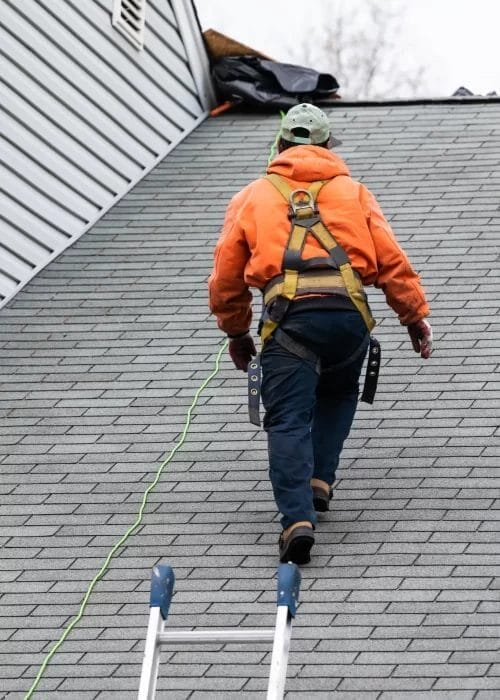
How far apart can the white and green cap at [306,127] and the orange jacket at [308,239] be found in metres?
0.09

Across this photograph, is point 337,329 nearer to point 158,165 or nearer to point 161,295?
point 161,295

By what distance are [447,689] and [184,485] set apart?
6.84ft

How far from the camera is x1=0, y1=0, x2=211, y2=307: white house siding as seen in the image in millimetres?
9422

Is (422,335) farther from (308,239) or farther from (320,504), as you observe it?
(320,504)

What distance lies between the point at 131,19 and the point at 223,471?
481 centimetres

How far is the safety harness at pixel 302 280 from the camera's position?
603 centimetres

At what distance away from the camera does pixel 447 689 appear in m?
4.97

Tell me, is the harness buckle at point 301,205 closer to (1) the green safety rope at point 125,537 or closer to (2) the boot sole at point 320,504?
(2) the boot sole at point 320,504

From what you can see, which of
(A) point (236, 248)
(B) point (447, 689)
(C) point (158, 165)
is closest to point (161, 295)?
(C) point (158, 165)

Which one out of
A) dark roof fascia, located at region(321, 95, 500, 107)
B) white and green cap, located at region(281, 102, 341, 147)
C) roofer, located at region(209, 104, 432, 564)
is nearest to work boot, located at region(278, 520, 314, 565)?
roofer, located at region(209, 104, 432, 564)

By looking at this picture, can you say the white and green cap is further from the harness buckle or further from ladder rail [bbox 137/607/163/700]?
ladder rail [bbox 137/607/163/700]

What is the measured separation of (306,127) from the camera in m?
6.37

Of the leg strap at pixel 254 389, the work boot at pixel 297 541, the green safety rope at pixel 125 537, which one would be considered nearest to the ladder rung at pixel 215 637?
the green safety rope at pixel 125 537

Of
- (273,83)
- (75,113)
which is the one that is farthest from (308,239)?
(273,83)
